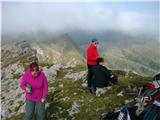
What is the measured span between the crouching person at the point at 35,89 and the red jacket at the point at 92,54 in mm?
6674

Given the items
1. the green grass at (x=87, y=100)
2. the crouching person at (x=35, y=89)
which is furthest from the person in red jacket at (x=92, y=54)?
the crouching person at (x=35, y=89)

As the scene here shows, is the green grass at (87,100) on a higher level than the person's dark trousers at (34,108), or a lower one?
lower

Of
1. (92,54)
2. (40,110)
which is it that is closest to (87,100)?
(92,54)

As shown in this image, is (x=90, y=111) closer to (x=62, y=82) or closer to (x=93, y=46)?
(x=93, y=46)

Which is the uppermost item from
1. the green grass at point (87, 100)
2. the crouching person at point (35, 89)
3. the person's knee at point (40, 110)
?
the crouching person at point (35, 89)

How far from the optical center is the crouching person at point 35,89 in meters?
18.9

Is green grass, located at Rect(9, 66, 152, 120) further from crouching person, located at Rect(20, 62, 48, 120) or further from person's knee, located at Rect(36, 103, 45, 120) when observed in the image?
crouching person, located at Rect(20, 62, 48, 120)

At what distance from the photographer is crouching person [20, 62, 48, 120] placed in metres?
18.9

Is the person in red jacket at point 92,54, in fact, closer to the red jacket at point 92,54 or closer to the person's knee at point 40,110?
the red jacket at point 92,54

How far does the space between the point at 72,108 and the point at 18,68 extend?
28.5m

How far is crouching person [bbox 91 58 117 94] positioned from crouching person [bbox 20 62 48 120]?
6.19 meters

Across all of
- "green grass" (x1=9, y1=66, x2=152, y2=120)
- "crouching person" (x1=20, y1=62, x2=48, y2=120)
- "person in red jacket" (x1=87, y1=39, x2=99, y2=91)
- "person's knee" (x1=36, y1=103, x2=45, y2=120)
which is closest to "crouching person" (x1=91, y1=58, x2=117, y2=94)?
"person in red jacket" (x1=87, y1=39, x2=99, y2=91)

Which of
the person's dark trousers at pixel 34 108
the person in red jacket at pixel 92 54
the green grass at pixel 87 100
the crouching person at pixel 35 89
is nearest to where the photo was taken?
the crouching person at pixel 35 89

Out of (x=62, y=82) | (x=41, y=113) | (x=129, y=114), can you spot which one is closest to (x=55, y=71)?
(x=62, y=82)
